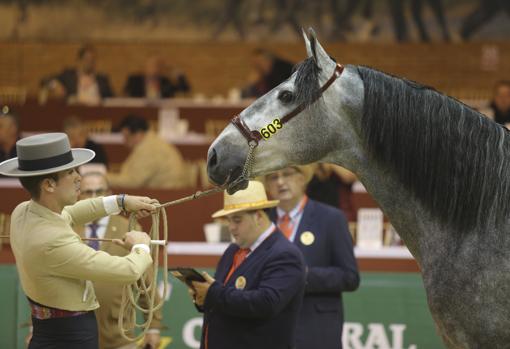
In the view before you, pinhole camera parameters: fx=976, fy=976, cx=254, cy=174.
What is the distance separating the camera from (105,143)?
12.2m

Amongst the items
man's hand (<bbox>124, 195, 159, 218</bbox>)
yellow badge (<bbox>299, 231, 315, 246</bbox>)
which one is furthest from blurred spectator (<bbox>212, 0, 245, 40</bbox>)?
man's hand (<bbox>124, 195, 159, 218</bbox>)

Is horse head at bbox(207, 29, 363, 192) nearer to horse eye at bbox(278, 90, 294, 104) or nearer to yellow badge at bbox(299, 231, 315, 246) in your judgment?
horse eye at bbox(278, 90, 294, 104)

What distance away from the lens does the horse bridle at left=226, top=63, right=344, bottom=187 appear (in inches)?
162

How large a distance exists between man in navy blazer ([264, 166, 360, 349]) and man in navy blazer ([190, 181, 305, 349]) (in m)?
0.54

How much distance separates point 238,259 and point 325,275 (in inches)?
25.0

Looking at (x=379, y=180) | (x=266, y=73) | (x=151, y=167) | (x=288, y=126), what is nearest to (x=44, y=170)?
(x=288, y=126)

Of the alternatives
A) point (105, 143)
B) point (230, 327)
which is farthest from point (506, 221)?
point (105, 143)

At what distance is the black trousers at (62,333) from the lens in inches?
169

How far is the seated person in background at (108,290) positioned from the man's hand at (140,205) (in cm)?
Result: 48

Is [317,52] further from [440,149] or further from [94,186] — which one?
[94,186]

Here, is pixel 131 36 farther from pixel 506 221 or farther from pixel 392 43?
pixel 506 221

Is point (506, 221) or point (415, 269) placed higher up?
point (506, 221)

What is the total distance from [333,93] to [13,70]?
51.2 feet

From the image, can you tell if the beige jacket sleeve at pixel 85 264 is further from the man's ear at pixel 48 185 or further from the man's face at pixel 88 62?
the man's face at pixel 88 62
